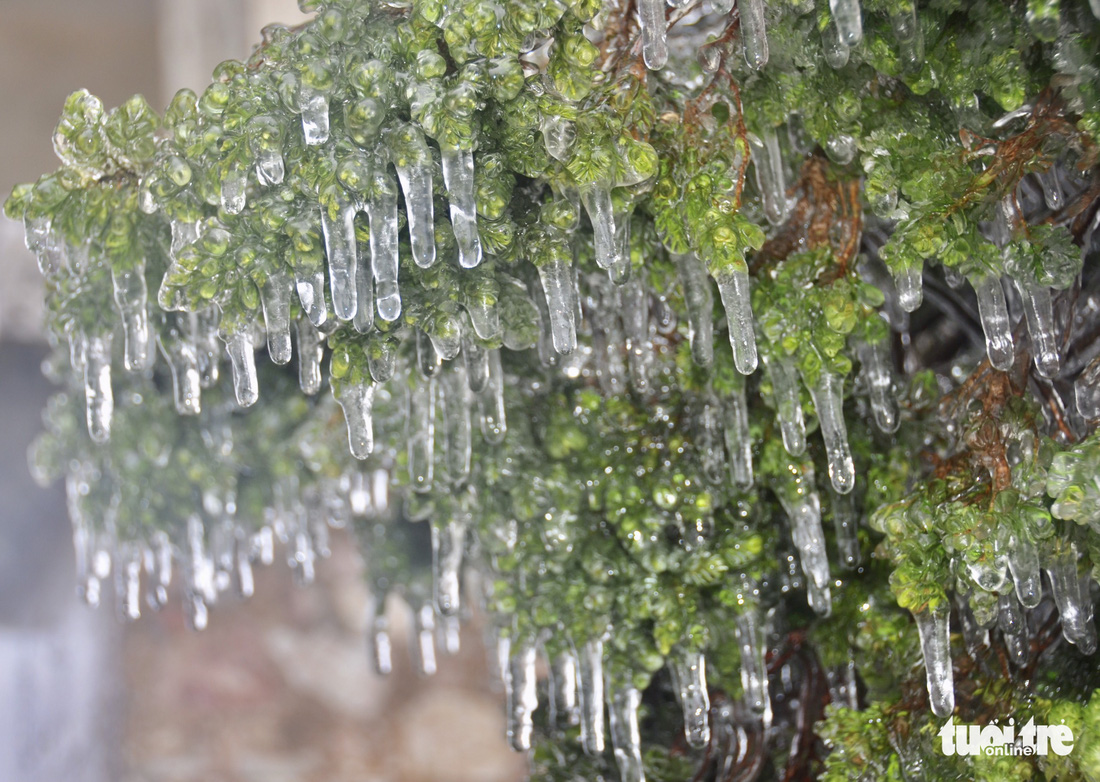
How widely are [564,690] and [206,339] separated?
862 millimetres

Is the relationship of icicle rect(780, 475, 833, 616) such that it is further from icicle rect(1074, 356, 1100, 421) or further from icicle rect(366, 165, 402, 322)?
icicle rect(366, 165, 402, 322)

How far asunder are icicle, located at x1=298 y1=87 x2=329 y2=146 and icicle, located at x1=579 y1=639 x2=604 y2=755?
0.87 metres

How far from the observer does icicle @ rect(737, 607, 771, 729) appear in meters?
1.46

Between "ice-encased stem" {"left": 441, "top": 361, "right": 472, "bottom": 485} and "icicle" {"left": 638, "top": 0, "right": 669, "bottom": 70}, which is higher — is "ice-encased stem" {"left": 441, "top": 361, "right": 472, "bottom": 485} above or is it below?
below

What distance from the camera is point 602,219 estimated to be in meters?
1.12

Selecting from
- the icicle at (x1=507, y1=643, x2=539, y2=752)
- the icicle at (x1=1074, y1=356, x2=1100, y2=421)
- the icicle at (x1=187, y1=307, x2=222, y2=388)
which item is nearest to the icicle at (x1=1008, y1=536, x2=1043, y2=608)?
the icicle at (x1=1074, y1=356, x2=1100, y2=421)

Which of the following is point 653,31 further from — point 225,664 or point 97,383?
point 225,664

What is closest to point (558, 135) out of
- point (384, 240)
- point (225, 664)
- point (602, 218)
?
point (602, 218)

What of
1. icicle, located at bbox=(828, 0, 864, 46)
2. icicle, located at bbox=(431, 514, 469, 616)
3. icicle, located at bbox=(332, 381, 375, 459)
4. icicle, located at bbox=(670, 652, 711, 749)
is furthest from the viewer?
icicle, located at bbox=(431, 514, 469, 616)

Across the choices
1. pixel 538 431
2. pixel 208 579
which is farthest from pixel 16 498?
pixel 538 431

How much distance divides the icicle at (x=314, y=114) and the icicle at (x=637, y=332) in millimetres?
504

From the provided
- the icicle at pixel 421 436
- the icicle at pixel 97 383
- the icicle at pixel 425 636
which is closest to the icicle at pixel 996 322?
the icicle at pixel 421 436

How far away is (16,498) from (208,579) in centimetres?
95

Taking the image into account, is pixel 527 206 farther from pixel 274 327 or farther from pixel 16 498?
pixel 16 498
